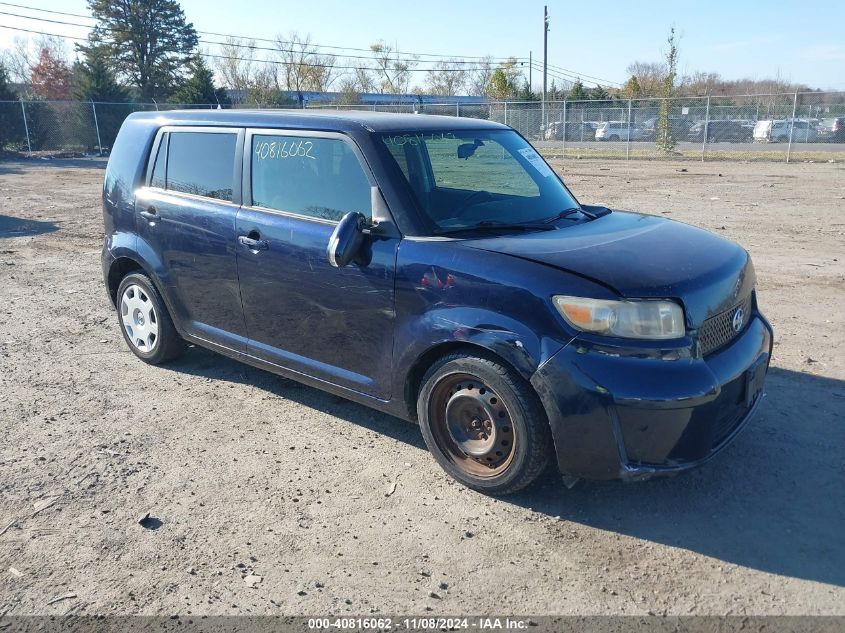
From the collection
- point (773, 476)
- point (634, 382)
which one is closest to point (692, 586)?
point (634, 382)

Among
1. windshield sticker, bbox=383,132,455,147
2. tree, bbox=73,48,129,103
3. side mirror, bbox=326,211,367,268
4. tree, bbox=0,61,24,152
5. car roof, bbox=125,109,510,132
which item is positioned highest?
tree, bbox=73,48,129,103

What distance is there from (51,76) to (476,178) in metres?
61.3

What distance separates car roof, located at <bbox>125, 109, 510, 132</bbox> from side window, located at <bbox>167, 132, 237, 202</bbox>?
0.35 feet

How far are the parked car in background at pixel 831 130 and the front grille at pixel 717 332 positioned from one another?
27.5m

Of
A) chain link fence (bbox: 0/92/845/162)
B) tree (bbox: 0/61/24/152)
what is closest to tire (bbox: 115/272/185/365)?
chain link fence (bbox: 0/92/845/162)

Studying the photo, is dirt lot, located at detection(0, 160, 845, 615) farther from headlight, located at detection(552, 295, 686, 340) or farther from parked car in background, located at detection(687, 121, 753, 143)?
parked car in background, located at detection(687, 121, 753, 143)

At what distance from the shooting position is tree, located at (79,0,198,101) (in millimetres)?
53438

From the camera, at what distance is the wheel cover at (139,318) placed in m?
5.37

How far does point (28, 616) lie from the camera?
9.15 feet

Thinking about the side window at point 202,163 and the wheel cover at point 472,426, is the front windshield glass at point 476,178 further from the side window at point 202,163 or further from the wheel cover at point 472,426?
the side window at point 202,163

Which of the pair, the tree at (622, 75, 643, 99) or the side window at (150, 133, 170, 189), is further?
the tree at (622, 75, 643, 99)

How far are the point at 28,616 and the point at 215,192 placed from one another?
277cm

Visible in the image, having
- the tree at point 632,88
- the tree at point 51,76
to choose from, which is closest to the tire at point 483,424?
the tree at point 632,88

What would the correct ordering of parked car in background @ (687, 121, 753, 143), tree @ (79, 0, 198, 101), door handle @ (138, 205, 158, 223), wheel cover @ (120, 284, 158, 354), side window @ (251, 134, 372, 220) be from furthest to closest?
1. tree @ (79, 0, 198, 101)
2. parked car in background @ (687, 121, 753, 143)
3. wheel cover @ (120, 284, 158, 354)
4. door handle @ (138, 205, 158, 223)
5. side window @ (251, 134, 372, 220)
